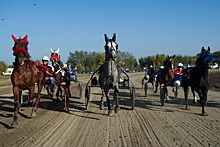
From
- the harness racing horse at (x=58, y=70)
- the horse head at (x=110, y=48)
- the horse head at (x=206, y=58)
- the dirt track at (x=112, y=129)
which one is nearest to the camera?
the dirt track at (x=112, y=129)

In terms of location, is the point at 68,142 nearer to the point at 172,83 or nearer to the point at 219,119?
the point at 219,119

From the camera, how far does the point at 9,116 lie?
8047mm

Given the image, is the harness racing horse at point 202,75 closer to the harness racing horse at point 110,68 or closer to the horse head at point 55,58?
the harness racing horse at point 110,68

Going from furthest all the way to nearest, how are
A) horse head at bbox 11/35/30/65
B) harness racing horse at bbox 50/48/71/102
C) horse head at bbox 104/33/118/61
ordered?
harness racing horse at bbox 50/48/71/102 → horse head at bbox 104/33/118/61 → horse head at bbox 11/35/30/65

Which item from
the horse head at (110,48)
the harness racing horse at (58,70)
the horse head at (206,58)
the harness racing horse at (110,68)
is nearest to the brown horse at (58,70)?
the harness racing horse at (58,70)

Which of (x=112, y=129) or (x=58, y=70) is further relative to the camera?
(x=58, y=70)

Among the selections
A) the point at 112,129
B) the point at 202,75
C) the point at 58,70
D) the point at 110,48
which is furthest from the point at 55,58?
the point at 202,75

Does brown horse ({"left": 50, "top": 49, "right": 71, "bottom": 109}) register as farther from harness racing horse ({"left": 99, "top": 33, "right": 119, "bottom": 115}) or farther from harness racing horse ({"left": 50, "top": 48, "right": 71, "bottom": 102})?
harness racing horse ({"left": 99, "top": 33, "right": 119, "bottom": 115})

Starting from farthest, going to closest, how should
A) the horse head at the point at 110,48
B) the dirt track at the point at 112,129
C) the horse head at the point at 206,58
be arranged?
1. the horse head at the point at 206,58
2. the horse head at the point at 110,48
3. the dirt track at the point at 112,129

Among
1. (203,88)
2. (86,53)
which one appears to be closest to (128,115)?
(203,88)

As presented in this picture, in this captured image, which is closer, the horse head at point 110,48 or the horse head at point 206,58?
the horse head at point 110,48

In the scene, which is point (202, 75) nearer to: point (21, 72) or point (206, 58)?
point (206, 58)

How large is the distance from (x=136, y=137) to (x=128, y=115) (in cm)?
269

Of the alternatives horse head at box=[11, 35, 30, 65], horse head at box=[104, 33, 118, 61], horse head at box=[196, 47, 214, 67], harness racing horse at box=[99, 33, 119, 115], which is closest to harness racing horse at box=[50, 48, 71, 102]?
harness racing horse at box=[99, 33, 119, 115]
